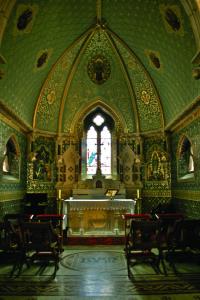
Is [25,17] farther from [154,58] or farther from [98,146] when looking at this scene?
[98,146]

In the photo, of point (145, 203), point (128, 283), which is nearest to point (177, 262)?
point (128, 283)

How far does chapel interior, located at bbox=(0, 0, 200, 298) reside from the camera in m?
11.0

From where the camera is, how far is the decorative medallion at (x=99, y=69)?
1562 centimetres

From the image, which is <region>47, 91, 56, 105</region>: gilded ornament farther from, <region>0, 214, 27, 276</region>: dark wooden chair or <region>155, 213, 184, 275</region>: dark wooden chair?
<region>155, 213, 184, 275</region>: dark wooden chair

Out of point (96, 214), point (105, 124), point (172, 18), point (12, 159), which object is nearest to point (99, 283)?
point (96, 214)

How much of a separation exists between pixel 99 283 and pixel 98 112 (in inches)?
439

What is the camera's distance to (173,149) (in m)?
15.0

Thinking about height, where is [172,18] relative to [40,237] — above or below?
above

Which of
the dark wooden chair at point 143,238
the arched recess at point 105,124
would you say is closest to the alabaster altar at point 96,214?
the arched recess at point 105,124

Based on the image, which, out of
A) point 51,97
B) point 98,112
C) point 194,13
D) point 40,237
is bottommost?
point 40,237

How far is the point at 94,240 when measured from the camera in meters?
12.0

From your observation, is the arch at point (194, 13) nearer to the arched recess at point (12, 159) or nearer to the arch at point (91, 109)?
the arch at point (91, 109)

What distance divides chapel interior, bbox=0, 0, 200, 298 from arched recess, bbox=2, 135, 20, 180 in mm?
48

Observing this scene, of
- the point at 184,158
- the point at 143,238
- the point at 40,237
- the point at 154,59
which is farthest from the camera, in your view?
the point at 184,158
